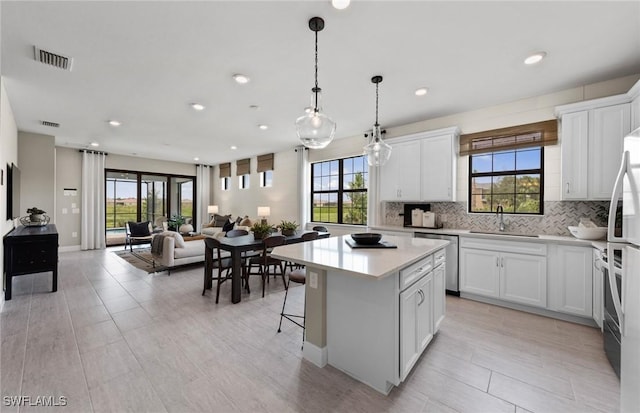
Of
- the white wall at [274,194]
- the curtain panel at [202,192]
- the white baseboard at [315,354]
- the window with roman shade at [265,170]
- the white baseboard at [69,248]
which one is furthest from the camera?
the curtain panel at [202,192]

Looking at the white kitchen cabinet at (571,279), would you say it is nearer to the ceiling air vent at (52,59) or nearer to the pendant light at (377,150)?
the pendant light at (377,150)

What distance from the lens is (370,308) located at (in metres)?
1.87

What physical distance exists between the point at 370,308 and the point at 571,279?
103 inches


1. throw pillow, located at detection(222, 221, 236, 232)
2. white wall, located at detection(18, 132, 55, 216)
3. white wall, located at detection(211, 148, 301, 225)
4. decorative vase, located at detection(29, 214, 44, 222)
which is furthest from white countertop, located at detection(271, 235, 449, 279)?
white wall, located at detection(18, 132, 55, 216)

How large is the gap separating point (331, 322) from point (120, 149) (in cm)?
779

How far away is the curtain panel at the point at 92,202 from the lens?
7016mm

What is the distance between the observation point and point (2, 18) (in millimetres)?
2055

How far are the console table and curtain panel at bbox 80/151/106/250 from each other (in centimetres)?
383

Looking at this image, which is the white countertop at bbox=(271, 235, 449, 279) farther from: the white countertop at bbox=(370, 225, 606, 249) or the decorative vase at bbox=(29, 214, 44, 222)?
the decorative vase at bbox=(29, 214, 44, 222)

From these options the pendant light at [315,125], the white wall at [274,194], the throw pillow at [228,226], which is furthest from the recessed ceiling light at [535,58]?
the throw pillow at [228,226]

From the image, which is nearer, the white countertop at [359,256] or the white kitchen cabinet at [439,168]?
the white countertop at [359,256]

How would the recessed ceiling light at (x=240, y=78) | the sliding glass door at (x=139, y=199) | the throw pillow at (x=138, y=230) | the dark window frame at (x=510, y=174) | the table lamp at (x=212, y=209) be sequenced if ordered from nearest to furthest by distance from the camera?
the recessed ceiling light at (x=240, y=78) < the dark window frame at (x=510, y=174) < the throw pillow at (x=138, y=230) < the sliding glass door at (x=139, y=199) < the table lamp at (x=212, y=209)

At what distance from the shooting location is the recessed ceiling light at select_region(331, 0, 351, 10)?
188cm

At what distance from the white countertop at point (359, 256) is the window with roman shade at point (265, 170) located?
17.2 feet
